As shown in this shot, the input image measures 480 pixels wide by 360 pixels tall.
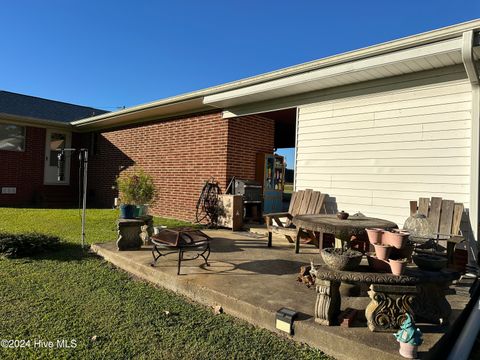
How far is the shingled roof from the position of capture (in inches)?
444

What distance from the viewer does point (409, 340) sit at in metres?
1.95

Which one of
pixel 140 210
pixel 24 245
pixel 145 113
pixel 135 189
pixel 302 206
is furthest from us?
pixel 145 113

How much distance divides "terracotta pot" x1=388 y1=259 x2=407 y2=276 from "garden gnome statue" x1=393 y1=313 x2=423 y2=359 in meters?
0.40

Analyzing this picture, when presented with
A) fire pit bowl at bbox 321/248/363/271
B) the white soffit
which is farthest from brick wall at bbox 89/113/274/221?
fire pit bowl at bbox 321/248/363/271

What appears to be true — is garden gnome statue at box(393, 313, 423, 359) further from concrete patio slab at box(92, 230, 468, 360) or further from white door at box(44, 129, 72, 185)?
white door at box(44, 129, 72, 185)

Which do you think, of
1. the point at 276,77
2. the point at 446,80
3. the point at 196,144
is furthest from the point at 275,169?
the point at 446,80

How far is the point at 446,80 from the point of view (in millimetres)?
4398

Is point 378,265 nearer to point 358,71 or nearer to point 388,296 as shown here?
point 388,296

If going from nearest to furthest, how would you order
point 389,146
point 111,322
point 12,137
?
1. point 111,322
2. point 389,146
3. point 12,137

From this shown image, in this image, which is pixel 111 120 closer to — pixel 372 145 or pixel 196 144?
pixel 196 144

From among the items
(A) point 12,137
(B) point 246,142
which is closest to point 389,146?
(B) point 246,142

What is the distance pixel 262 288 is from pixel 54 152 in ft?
38.0

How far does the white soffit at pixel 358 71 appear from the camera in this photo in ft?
13.1

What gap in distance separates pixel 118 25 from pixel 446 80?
30.1 feet
